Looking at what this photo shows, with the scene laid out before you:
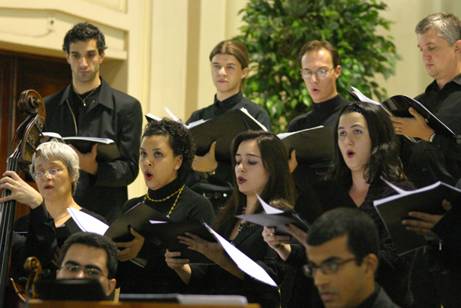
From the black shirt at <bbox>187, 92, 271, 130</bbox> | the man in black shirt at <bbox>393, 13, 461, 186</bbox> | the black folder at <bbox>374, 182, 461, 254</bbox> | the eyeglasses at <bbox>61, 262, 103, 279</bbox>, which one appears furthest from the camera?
the black shirt at <bbox>187, 92, 271, 130</bbox>

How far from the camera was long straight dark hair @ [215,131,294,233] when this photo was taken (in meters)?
4.11

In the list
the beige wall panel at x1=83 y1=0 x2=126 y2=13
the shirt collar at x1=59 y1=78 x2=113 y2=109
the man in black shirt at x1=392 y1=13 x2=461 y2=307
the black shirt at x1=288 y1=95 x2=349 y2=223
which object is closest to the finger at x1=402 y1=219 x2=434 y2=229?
the man in black shirt at x1=392 y1=13 x2=461 y2=307

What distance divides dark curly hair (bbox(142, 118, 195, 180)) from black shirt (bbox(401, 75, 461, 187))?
0.90 meters

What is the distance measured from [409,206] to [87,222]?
1.33 meters

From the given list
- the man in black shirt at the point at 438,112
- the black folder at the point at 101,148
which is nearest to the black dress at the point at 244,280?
the man in black shirt at the point at 438,112

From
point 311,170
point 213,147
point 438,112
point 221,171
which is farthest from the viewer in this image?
point 221,171

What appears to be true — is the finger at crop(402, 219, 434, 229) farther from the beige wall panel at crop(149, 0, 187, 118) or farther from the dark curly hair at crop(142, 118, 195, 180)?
the beige wall panel at crop(149, 0, 187, 118)

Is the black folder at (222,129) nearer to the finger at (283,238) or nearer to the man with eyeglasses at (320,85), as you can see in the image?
the man with eyeglasses at (320,85)

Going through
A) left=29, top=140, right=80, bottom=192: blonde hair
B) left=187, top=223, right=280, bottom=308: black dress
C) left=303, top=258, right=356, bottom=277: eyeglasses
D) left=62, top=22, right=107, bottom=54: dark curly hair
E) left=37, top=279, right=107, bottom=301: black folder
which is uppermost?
left=62, top=22, right=107, bottom=54: dark curly hair

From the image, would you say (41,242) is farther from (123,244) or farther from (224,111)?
(224,111)

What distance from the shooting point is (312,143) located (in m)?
4.53

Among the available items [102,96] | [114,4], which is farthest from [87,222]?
[114,4]

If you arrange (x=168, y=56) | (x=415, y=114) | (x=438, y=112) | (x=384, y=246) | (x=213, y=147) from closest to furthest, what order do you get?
(x=384, y=246) → (x=415, y=114) → (x=438, y=112) → (x=213, y=147) → (x=168, y=56)

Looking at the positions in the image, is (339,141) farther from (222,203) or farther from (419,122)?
(222,203)
